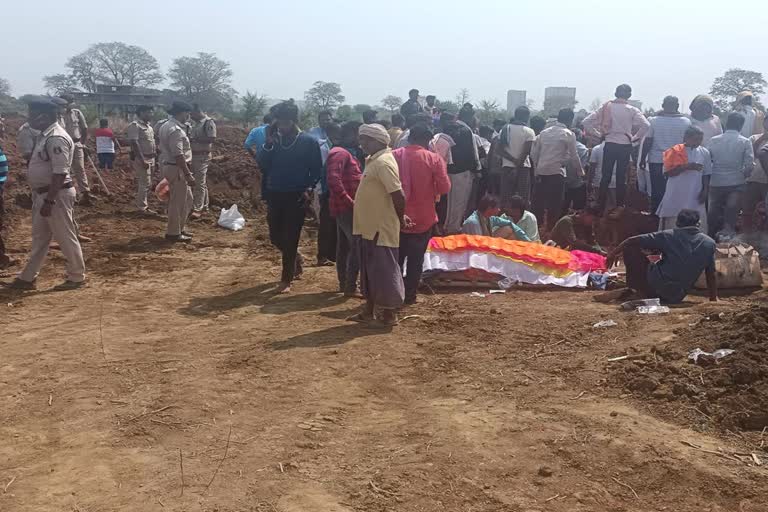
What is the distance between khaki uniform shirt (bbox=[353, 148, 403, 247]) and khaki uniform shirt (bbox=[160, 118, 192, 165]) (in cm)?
452

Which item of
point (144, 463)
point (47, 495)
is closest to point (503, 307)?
point (144, 463)

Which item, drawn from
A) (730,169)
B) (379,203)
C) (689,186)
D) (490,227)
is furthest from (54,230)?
(730,169)

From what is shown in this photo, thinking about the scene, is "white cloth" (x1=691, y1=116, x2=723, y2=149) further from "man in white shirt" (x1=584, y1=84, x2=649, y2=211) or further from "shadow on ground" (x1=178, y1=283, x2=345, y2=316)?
"shadow on ground" (x1=178, y1=283, x2=345, y2=316)

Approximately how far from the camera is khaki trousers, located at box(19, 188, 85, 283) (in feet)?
23.4

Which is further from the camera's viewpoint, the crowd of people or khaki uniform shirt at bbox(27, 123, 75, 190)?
khaki uniform shirt at bbox(27, 123, 75, 190)

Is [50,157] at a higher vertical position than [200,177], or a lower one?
higher

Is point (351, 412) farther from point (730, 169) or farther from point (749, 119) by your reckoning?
point (749, 119)

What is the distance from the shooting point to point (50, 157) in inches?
274

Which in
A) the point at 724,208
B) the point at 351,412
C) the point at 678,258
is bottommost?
the point at 351,412

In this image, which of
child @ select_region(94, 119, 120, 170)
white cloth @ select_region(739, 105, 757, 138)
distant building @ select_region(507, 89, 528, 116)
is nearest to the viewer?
white cloth @ select_region(739, 105, 757, 138)

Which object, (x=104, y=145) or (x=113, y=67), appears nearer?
(x=104, y=145)

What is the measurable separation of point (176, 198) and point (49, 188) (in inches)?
112

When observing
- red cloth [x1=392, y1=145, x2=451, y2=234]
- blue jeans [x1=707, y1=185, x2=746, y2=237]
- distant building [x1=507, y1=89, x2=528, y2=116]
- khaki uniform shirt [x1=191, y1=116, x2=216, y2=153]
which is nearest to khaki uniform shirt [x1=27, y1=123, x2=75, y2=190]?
red cloth [x1=392, y1=145, x2=451, y2=234]

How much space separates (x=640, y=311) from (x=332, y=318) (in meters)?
2.70
